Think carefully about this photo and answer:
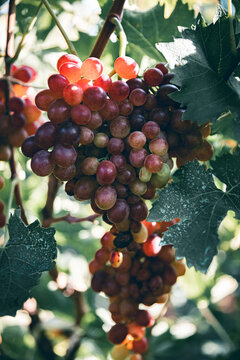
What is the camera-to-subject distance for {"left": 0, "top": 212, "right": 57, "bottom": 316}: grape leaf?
0.75 m

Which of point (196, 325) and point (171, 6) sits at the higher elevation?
point (171, 6)

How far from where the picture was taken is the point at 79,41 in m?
1.03

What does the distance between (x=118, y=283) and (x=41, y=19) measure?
2.66 feet

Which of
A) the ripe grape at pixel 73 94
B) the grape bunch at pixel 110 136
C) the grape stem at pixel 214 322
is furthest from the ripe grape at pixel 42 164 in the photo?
the grape stem at pixel 214 322

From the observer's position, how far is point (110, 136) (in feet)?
2.31

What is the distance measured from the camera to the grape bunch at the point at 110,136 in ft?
2.15

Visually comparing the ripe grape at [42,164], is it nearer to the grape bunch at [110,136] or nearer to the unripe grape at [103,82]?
the grape bunch at [110,136]

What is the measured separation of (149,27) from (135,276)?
624 millimetres

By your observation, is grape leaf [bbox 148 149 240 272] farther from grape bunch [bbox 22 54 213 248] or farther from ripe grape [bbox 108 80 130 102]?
ripe grape [bbox 108 80 130 102]

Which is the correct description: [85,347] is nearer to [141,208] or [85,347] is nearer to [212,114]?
[141,208]

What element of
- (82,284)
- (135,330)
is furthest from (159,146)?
(82,284)

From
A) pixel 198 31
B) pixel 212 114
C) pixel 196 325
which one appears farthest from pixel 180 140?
pixel 196 325

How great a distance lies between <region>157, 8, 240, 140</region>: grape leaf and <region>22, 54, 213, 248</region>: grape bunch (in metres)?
0.03

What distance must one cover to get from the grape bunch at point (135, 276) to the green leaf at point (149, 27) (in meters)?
0.46
